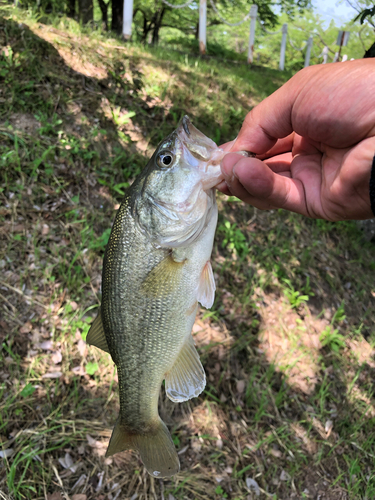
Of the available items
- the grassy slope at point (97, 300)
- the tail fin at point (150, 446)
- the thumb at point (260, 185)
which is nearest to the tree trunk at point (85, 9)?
the grassy slope at point (97, 300)

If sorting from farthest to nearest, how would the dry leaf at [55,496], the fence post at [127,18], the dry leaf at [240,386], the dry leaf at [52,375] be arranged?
the fence post at [127,18]
the dry leaf at [240,386]
the dry leaf at [52,375]
the dry leaf at [55,496]

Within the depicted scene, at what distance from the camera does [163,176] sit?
1.73 m

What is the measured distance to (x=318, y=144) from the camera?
2.05 m

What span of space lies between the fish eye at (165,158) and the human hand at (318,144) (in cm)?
28

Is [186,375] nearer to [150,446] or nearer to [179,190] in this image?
[150,446]

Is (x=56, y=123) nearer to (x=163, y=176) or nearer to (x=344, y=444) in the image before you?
(x=163, y=176)

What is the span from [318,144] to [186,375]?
1633mm

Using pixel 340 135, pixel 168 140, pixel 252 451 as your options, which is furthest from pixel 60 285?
pixel 340 135

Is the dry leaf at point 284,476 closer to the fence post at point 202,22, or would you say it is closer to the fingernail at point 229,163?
the fingernail at point 229,163

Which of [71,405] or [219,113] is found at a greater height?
[219,113]

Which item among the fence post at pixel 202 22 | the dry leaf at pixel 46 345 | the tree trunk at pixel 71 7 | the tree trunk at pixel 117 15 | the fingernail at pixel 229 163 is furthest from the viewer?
the tree trunk at pixel 117 15

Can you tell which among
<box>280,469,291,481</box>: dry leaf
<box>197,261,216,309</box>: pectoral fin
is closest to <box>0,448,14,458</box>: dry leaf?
<box>197,261,216,309</box>: pectoral fin

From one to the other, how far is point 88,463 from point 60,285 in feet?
5.60

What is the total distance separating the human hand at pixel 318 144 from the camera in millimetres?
1639
